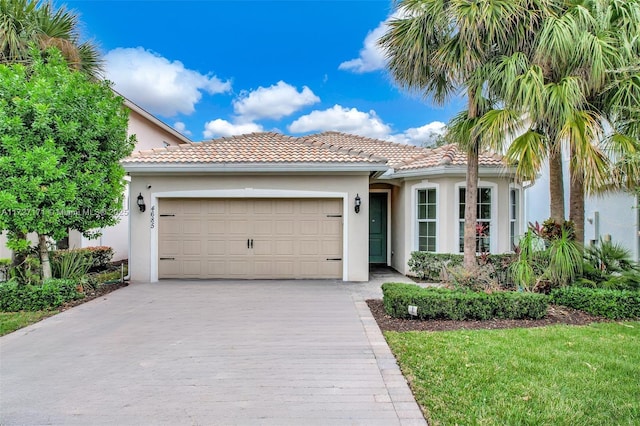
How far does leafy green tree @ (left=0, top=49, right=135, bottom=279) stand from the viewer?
672cm

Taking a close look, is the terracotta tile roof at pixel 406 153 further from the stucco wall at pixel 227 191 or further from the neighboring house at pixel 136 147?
the neighboring house at pixel 136 147

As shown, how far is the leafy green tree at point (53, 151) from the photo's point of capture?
6723 mm

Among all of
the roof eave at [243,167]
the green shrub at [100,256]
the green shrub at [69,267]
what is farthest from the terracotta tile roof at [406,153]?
the green shrub at [100,256]

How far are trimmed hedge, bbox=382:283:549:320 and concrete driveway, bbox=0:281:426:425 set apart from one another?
0.76 metres

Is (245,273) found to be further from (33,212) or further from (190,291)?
(33,212)

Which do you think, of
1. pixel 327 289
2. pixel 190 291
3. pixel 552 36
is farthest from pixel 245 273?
pixel 552 36

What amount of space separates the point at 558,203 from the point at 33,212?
11.3m

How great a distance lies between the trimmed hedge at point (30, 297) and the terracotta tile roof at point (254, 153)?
147 inches

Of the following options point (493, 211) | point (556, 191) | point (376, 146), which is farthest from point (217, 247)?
point (556, 191)

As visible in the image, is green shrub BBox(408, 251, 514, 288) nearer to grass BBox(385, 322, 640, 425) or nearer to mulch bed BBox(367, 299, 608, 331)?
mulch bed BBox(367, 299, 608, 331)

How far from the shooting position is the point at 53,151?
689cm

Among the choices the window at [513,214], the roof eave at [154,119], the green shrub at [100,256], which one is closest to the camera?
the window at [513,214]

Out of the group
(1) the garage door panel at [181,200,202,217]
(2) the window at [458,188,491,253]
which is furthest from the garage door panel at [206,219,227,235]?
(2) the window at [458,188,491,253]

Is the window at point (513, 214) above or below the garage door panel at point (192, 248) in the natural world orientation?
above
